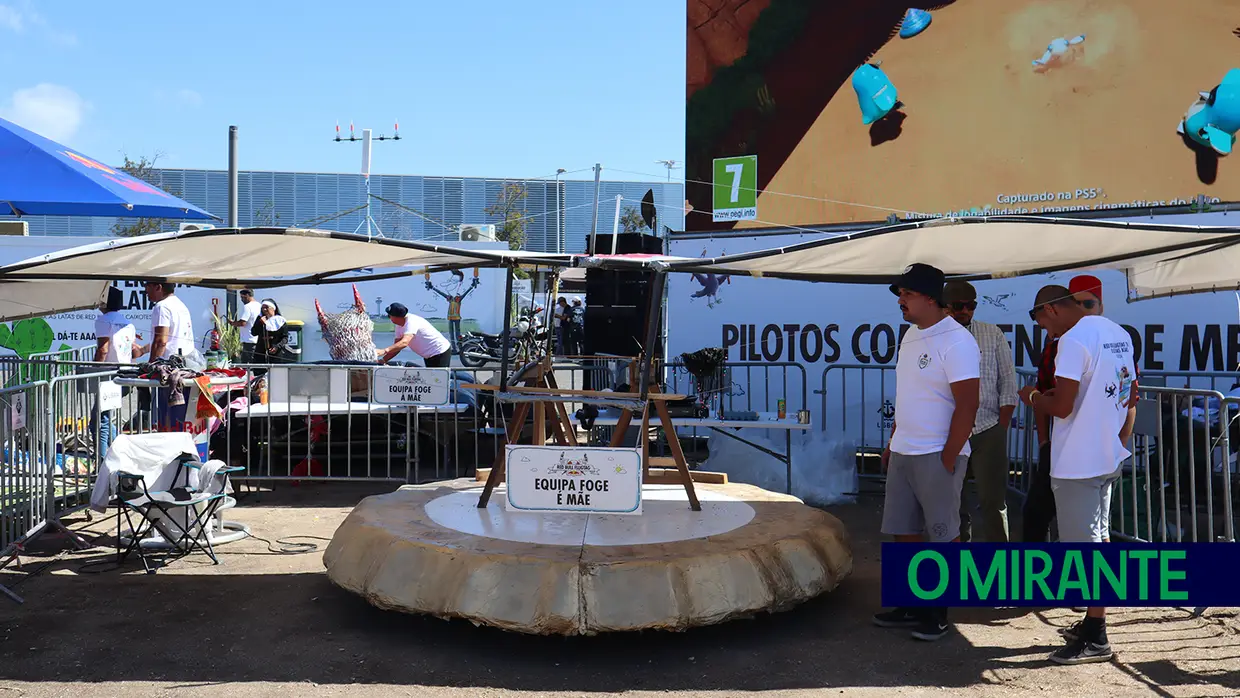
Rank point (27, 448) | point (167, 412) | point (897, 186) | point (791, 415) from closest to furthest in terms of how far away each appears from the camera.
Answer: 1. point (27, 448)
2. point (167, 412)
3. point (791, 415)
4. point (897, 186)

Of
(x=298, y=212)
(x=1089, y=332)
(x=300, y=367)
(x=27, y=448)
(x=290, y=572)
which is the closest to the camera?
(x=1089, y=332)

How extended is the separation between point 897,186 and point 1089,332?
256 inches

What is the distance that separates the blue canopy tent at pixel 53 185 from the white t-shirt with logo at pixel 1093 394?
18.7ft

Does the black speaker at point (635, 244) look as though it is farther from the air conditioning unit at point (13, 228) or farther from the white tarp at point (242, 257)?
the air conditioning unit at point (13, 228)

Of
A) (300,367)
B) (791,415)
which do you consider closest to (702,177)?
(791,415)

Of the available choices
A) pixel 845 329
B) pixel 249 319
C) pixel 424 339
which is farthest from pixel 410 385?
pixel 249 319

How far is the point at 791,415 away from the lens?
898 cm

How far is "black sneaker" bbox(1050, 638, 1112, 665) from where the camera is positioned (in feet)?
15.5

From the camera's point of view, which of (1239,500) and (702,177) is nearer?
(1239,500)

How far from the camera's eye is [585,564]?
4.90 metres

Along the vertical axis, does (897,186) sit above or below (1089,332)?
above

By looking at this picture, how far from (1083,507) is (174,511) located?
5.74 meters

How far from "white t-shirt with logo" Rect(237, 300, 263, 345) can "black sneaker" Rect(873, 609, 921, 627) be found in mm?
11650

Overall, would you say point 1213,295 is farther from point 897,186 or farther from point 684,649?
point 684,649
